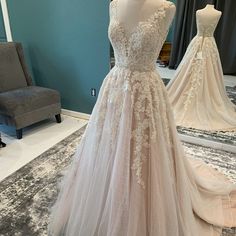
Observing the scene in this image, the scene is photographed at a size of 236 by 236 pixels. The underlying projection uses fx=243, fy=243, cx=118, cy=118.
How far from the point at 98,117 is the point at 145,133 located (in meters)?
0.26

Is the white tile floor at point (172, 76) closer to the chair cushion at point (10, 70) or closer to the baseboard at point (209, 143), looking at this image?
the baseboard at point (209, 143)

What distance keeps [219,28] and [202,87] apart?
47 centimetres

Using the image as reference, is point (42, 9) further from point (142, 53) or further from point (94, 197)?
point (94, 197)

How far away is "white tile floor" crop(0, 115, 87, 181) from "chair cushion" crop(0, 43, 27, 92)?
1.65 ft

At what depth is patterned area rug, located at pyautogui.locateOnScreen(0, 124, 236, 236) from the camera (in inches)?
58.6

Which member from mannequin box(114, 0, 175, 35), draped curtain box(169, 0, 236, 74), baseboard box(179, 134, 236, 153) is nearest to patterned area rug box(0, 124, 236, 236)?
baseboard box(179, 134, 236, 153)

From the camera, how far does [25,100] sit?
2.54 m

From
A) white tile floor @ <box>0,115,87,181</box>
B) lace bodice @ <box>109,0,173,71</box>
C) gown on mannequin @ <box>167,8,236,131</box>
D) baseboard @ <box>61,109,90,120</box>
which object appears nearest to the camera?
lace bodice @ <box>109,0,173,71</box>

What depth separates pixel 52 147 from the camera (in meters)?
2.38

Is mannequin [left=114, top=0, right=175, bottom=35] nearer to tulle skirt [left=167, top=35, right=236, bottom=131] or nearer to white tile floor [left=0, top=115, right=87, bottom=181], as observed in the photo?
tulle skirt [left=167, top=35, right=236, bottom=131]

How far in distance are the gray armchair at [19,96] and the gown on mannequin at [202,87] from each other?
1.42 metres

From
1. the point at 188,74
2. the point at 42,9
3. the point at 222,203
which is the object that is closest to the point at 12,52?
the point at 42,9

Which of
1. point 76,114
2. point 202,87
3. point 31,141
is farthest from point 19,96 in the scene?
point 202,87

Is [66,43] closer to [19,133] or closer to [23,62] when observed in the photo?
[23,62]
